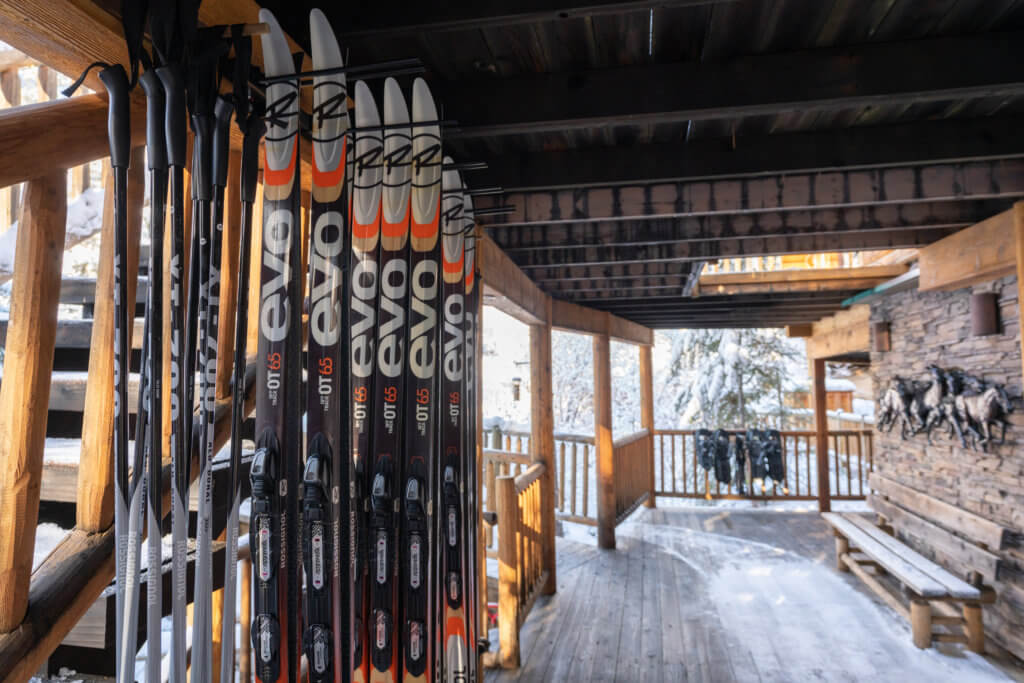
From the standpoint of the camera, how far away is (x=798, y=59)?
5.48 ft

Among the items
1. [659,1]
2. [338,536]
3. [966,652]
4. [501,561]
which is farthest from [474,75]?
[966,652]

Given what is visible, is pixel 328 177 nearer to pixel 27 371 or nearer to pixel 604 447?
pixel 27 371

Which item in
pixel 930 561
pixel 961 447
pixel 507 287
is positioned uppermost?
pixel 507 287

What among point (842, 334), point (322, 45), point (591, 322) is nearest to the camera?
point (322, 45)

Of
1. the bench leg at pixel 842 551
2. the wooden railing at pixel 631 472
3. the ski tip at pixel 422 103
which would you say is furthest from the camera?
the wooden railing at pixel 631 472

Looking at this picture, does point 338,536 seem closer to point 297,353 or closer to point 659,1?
point 297,353

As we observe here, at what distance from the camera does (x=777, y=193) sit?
8.45 ft

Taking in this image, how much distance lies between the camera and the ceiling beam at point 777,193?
2430mm

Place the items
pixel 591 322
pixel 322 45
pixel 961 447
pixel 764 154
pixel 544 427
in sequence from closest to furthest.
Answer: pixel 322 45, pixel 764 154, pixel 961 447, pixel 544 427, pixel 591 322

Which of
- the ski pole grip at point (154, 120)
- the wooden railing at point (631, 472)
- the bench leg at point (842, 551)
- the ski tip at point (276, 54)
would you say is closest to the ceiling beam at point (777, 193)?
the ski tip at point (276, 54)

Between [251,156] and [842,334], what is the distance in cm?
650

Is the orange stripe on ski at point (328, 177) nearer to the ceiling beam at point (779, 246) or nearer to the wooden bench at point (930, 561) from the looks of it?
the ceiling beam at point (779, 246)

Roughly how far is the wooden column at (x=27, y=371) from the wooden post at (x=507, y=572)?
2.58 meters

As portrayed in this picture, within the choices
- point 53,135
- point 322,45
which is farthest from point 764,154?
point 53,135
